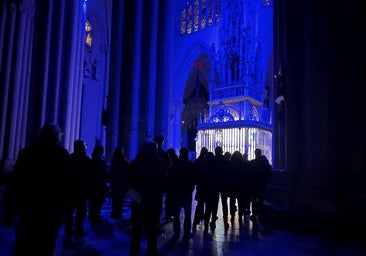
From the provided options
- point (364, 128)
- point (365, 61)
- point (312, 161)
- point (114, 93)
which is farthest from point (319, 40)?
point (114, 93)

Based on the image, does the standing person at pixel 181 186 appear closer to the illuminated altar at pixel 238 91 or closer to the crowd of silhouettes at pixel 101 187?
the crowd of silhouettes at pixel 101 187

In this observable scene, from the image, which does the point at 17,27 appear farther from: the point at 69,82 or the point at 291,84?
the point at 291,84

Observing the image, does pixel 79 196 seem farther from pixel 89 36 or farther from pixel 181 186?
pixel 89 36

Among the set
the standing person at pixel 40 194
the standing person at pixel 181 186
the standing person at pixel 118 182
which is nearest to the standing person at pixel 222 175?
the standing person at pixel 181 186

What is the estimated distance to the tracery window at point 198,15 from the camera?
31094 millimetres

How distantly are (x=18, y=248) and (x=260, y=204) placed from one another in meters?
6.03

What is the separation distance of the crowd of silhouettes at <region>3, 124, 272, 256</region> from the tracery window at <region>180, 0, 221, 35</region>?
2615 centimetres

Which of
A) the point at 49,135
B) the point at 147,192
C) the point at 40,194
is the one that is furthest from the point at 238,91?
the point at 40,194

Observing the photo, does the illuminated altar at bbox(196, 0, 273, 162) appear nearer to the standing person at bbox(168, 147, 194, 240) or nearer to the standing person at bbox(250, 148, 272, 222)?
the standing person at bbox(250, 148, 272, 222)

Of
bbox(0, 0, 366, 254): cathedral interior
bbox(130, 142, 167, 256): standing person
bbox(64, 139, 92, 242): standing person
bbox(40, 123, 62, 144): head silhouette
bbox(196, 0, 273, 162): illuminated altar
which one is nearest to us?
bbox(40, 123, 62, 144): head silhouette

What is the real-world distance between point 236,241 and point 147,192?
7.09ft

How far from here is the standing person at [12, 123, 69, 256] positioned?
3.14 metres

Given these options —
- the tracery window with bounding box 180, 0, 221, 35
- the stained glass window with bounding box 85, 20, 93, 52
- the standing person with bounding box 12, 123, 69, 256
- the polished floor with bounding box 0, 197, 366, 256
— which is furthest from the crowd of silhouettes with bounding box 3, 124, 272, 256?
the tracery window with bounding box 180, 0, 221, 35

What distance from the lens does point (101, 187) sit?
22.2ft
